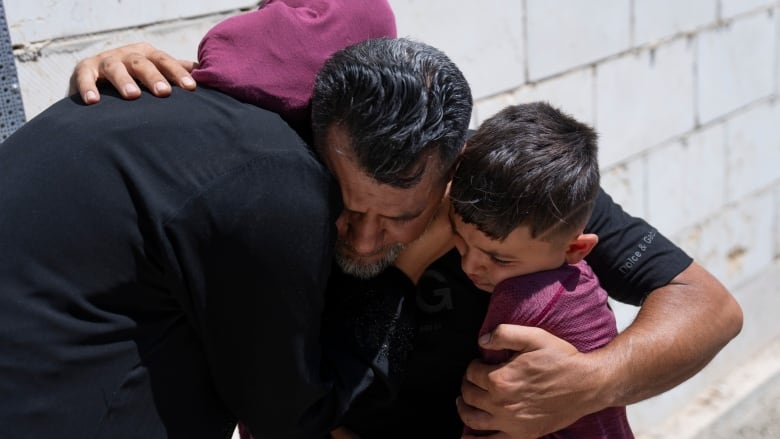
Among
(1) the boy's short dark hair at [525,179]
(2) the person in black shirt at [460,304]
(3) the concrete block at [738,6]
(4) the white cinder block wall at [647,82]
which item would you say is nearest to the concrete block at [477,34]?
(4) the white cinder block wall at [647,82]

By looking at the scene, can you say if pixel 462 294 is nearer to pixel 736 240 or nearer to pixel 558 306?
pixel 558 306

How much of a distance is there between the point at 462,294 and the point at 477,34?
1384mm

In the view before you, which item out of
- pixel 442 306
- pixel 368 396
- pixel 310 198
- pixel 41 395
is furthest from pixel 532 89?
pixel 41 395

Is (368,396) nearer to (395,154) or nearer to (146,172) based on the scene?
(395,154)

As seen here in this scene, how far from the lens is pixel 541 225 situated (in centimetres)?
188

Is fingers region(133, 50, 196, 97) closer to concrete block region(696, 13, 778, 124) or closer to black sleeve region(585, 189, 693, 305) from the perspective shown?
black sleeve region(585, 189, 693, 305)

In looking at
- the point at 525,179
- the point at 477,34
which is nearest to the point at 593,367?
the point at 525,179

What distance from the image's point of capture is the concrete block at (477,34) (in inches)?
121

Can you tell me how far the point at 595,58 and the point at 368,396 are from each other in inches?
84.5

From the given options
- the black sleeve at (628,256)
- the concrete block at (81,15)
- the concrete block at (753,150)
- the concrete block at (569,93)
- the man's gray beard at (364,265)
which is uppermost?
the concrete block at (81,15)

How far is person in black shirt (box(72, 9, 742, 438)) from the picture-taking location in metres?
1.74

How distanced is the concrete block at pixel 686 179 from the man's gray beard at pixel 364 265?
2.31 m

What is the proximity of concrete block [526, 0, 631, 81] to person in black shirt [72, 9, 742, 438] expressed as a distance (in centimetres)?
139

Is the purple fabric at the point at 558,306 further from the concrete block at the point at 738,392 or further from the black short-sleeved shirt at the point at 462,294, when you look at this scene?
the concrete block at the point at 738,392
